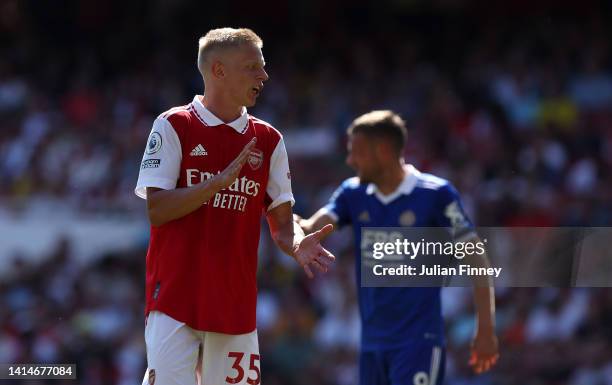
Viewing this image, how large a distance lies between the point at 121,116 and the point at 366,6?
164 inches

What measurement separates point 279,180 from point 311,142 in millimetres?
8837

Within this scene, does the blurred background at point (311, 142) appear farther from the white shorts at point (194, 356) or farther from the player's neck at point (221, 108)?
the player's neck at point (221, 108)

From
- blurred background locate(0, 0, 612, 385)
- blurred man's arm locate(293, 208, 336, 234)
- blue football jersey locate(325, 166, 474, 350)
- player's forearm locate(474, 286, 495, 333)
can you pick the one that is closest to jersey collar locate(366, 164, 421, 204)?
blue football jersey locate(325, 166, 474, 350)

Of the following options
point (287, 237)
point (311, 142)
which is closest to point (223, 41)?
point (287, 237)

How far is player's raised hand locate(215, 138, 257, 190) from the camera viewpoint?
543 cm

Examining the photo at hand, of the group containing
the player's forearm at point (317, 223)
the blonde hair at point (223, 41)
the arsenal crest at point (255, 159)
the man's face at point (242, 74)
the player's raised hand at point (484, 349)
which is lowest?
the player's raised hand at point (484, 349)

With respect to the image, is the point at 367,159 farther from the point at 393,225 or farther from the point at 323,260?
A: the point at 323,260

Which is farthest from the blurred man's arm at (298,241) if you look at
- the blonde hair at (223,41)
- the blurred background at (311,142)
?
the blurred background at (311,142)

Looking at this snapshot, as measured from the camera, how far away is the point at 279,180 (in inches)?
237

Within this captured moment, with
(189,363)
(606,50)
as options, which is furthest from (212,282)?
(606,50)

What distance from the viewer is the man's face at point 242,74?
581 centimetres

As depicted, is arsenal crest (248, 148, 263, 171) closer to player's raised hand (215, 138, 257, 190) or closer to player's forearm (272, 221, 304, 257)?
player's raised hand (215, 138, 257, 190)

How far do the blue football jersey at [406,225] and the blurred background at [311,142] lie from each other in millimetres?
3959

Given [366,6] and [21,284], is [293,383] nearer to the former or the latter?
[21,284]
